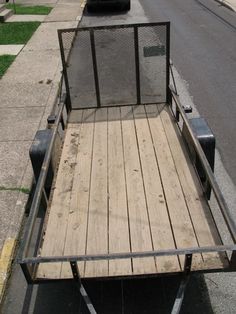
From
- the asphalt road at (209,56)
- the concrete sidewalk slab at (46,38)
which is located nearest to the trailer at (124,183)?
the asphalt road at (209,56)

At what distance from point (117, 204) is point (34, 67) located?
29.4 ft

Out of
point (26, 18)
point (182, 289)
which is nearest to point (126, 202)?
point (182, 289)

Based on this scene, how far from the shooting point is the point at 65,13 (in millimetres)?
20984

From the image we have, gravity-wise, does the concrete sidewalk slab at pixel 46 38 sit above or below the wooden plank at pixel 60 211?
below

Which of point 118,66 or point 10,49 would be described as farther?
point 10,49

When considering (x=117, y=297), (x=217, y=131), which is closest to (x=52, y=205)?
(x=117, y=297)

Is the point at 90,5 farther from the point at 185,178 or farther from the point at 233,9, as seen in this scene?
the point at 185,178

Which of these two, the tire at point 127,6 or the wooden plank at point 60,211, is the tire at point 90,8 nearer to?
the tire at point 127,6

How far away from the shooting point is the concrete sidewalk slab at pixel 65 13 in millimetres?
19844

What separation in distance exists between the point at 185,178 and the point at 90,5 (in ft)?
57.6

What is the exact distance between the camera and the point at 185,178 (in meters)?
5.80

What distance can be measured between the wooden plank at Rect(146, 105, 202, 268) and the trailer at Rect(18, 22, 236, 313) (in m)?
0.01

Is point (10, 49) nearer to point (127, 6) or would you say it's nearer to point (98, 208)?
point (127, 6)

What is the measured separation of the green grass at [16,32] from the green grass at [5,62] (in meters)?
1.91
